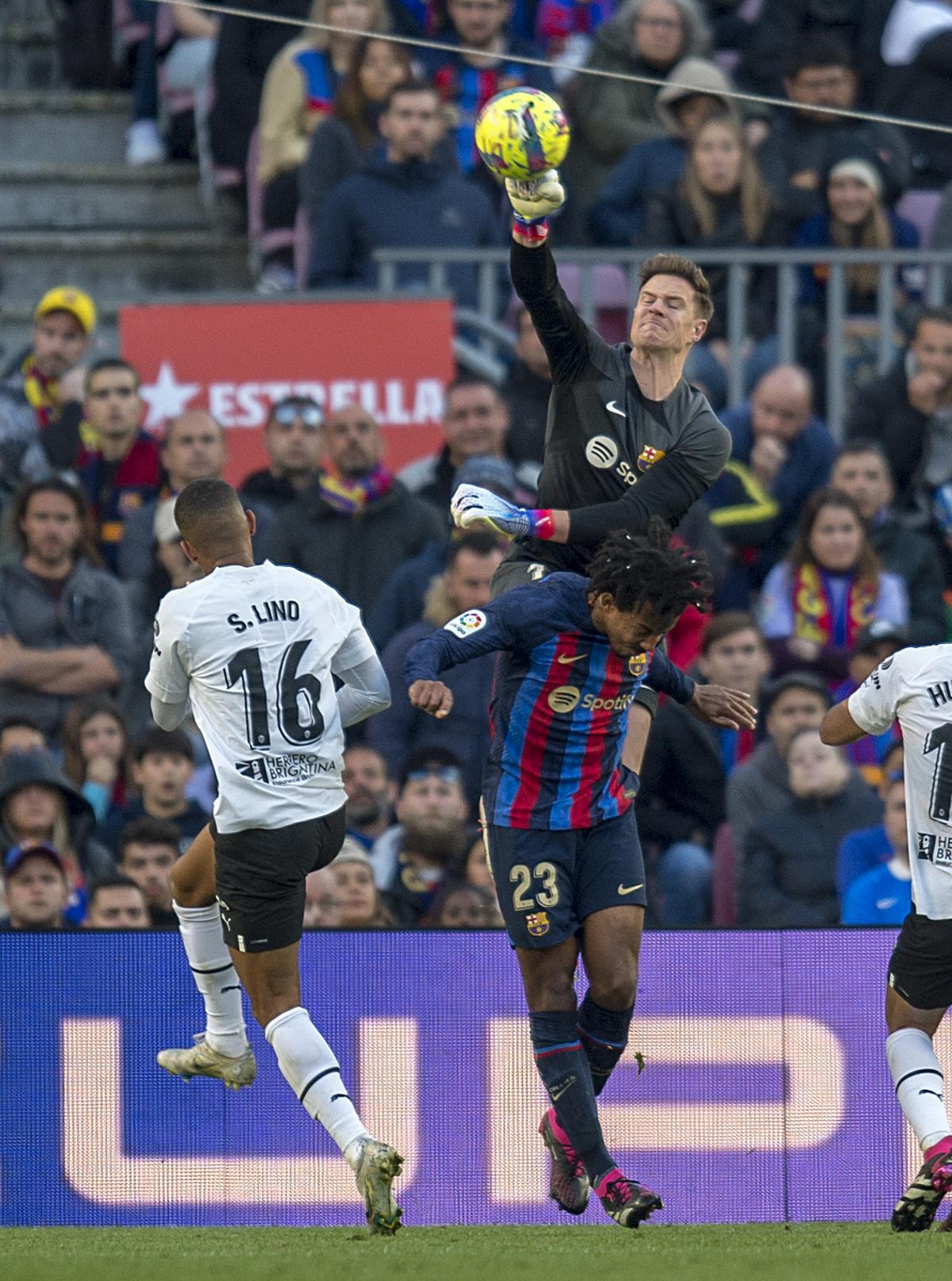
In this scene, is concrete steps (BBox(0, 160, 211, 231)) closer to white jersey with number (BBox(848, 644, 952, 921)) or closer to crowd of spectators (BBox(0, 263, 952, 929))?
crowd of spectators (BBox(0, 263, 952, 929))

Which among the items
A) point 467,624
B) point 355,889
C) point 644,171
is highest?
point 644,171

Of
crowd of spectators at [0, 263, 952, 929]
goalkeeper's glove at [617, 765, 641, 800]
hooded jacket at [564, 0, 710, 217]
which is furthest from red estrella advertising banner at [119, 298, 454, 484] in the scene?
goalkeeper's glove at [617, 765, 641, 800]

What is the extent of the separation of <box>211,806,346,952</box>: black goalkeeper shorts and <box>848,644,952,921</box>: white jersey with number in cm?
172

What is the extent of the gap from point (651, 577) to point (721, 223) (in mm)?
5802

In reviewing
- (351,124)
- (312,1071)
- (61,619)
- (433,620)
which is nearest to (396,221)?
(351,124)

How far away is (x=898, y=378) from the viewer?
40.7 feet

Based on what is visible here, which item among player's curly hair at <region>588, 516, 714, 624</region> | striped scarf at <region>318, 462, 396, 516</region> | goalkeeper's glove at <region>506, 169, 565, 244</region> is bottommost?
striped scarf at <region>318, 462, 396, 516</region>

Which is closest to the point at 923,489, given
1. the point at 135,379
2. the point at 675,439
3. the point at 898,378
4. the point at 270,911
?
the point at 898,378

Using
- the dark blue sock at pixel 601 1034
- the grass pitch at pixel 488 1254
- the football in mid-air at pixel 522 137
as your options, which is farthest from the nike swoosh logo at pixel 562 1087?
the football in mid-air at pixel 522 137

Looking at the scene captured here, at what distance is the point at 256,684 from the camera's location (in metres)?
7.38

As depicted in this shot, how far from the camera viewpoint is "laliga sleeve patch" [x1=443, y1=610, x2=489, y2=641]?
24.0ft

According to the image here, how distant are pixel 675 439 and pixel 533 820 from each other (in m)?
1.25

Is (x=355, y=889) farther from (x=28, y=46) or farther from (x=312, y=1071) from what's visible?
(x=28, y=46)

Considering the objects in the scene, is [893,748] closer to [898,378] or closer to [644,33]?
[898,378]
